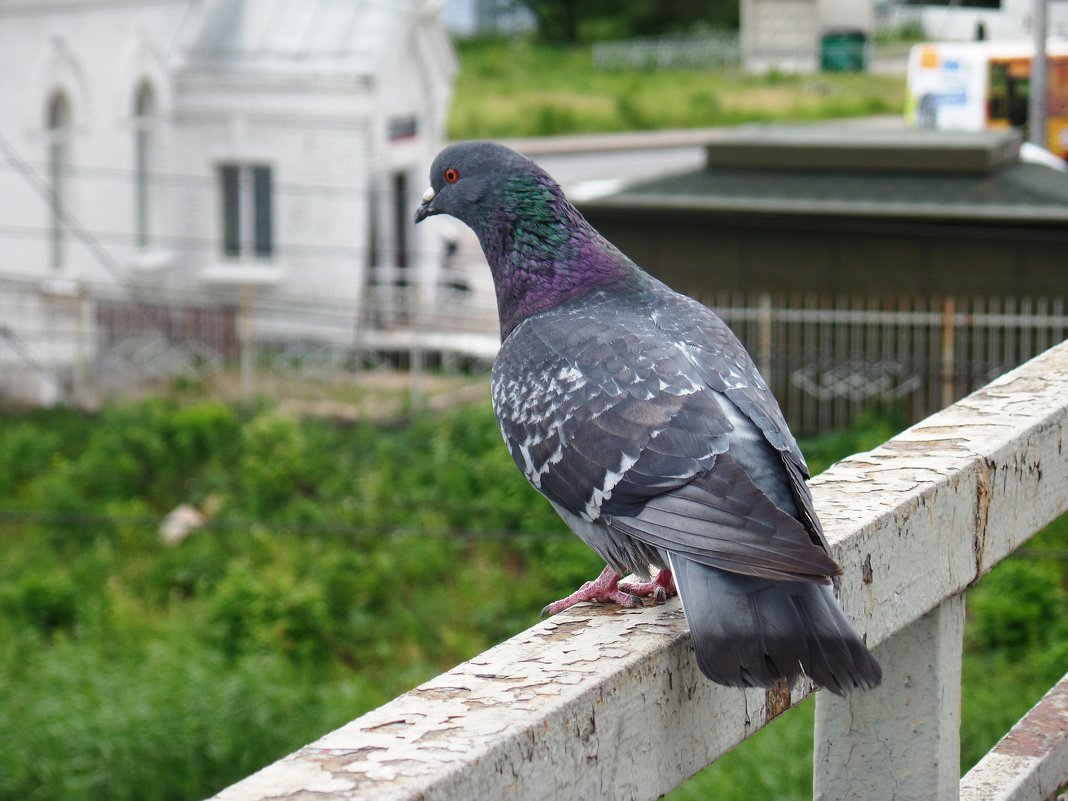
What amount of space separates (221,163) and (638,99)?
18.6 metres

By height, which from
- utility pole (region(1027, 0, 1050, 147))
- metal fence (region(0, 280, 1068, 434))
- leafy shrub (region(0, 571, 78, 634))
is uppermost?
utility pole (region(1027, 0, 1050, 147))

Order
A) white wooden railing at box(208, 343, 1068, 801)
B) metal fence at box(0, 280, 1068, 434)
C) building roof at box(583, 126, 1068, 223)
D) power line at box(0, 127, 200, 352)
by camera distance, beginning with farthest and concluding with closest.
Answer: power line at box(0, 127, 200, 352)
building roof at box(583, 126, 1068, 223)
metal fence at box(0, 280, 1068, 434)
white wooden railing at box(208, 343, 1068, 801)

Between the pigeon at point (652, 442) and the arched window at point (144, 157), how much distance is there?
14.3 meters

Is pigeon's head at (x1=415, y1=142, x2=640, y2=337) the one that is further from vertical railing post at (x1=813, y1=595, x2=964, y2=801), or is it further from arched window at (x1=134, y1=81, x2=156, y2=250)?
arched window at (x1=134, y1=81, x2=156, y2=250)

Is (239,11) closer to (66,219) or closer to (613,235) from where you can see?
(66,219)

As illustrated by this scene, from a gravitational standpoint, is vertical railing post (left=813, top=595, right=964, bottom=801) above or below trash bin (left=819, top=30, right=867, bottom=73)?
below

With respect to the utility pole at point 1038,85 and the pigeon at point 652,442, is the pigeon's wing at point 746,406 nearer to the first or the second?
the pigeon at point 652,442

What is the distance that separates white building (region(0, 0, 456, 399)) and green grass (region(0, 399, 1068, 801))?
181cm

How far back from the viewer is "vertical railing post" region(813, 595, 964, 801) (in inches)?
96.4

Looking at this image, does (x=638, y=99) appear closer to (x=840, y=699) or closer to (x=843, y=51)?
(x=843, y=51)

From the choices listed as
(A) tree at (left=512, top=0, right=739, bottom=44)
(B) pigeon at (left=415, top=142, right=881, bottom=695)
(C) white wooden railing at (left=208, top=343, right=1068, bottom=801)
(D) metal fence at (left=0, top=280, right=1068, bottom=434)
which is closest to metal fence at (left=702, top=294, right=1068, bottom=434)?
(D) metal fence at (left=0, top=280, right=1068, bottom=434)

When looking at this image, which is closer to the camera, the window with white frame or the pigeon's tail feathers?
the pigeon's tail feathers

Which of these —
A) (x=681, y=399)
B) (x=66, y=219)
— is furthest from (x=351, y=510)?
(x=681, y=399)

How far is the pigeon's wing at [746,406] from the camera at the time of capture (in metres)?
2.56
